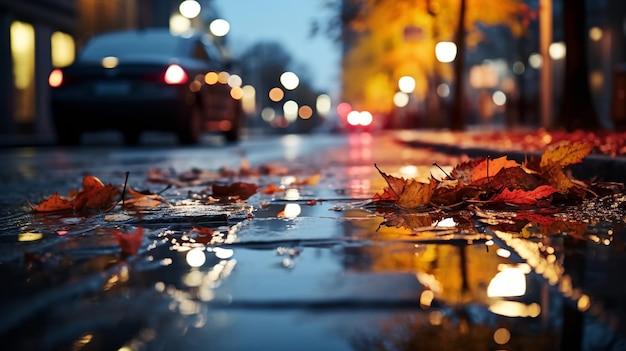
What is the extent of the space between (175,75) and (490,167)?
10.9 meters

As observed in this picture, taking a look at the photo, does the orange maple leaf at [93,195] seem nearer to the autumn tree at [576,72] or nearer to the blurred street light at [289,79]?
the autumn tree at [576,72]

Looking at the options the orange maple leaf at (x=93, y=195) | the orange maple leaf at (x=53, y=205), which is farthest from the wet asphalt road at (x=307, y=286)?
the orange maple leaf at (x=93, y=195)

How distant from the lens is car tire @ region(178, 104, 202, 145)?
16.2 meters

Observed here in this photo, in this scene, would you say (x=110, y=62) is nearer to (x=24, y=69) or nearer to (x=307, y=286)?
(x=307, y=286)

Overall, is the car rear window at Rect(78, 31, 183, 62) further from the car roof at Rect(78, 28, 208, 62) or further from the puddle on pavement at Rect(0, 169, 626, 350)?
the puddle on pavement at Rect(0, 169, 626, 350)

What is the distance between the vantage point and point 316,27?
29406 millimetres

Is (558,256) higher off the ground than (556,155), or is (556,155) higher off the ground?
(556,155)

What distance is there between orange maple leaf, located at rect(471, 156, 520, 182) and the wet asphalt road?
628 mm

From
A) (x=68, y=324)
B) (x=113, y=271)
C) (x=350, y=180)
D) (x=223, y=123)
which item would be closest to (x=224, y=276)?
(x=113, y=271)

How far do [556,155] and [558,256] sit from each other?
2.00m

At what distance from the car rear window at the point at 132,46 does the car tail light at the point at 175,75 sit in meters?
Answer: 0.73

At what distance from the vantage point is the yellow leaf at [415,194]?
189 inches

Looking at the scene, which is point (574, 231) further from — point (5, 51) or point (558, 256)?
point (5, 51)

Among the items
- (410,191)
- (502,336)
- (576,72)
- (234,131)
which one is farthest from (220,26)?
(502,336)
